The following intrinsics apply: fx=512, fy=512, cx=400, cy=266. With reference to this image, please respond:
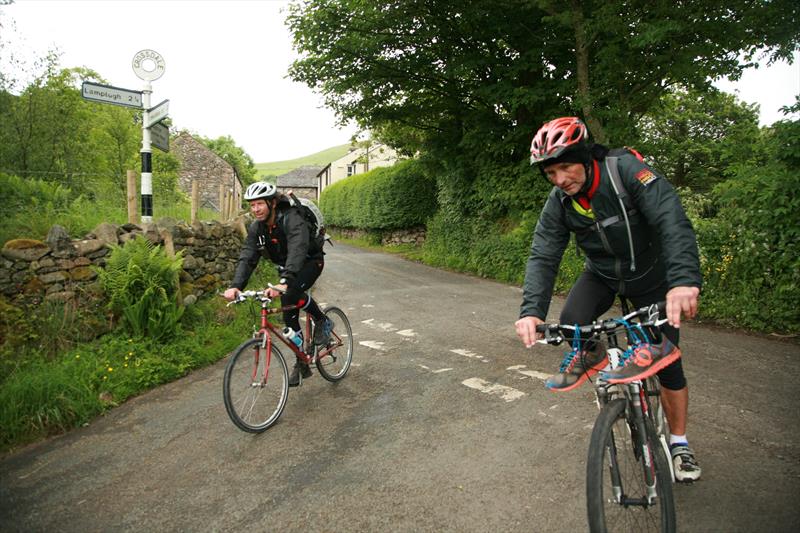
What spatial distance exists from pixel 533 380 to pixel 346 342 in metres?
2.21

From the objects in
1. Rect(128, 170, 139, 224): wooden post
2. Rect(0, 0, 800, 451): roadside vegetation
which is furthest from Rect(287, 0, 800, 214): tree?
Rect(128, 170, 139, 224): wooden post

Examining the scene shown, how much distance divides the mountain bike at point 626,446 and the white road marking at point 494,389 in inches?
93.4

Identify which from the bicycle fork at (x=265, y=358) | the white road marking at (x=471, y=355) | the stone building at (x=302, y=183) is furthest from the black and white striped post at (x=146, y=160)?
the stone building at (x=302, y=183)

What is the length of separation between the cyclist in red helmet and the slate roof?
Result: 91583 millimetres

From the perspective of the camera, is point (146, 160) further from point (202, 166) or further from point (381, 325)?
point (202, 166)

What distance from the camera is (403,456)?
153 inches

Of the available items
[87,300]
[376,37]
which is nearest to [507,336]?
[87,300]

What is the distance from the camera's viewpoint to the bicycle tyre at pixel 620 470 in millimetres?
2318

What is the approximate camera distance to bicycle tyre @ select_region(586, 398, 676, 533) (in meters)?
2.32

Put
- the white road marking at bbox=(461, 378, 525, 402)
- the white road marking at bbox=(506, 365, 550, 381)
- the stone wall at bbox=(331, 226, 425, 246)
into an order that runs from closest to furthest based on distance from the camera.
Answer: the white road marking at bbox=(461, 378, 525, 402), the white road marking at bbox=(506, 365, 550, 381), the stone wall at bbox=(331, 226, 425, 246)

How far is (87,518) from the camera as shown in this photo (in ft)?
11.1

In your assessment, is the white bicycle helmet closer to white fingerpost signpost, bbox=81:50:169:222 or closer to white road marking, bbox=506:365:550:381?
white road marking, bbox=506:365:550:381

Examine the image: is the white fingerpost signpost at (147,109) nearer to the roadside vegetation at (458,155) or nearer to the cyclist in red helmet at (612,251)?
the roadside vegetation at (458,155)

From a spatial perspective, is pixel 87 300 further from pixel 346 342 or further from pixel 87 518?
pixel 87 518
